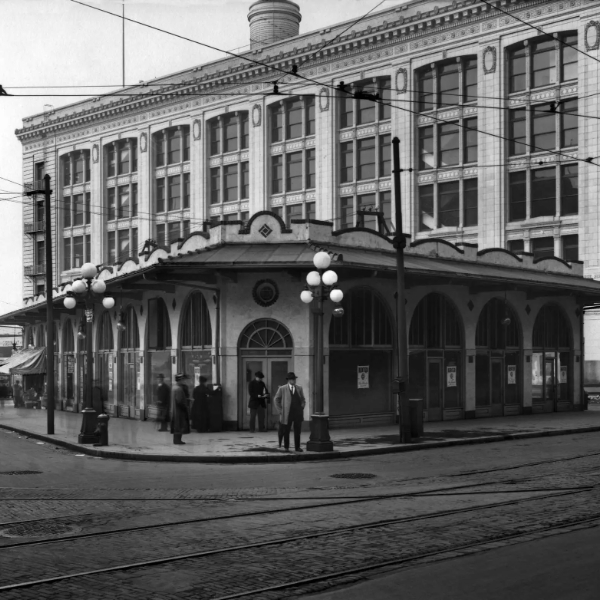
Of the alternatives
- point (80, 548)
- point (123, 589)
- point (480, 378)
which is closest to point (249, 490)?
point (80, 548)

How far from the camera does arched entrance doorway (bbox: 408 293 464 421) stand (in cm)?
3072

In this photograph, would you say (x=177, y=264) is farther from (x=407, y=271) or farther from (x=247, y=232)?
A: (x=407, y=271)

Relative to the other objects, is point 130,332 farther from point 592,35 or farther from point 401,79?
point 592,35

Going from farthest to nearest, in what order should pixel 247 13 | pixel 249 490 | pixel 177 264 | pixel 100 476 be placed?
pixel 247 13, pixel 177 264, pixel 100 476, pixel 249 490

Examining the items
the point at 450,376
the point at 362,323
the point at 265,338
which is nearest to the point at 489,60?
the point at 450,376

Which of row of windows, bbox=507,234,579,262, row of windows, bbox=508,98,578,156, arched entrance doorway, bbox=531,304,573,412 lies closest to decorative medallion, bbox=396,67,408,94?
row of windows, bbox=508,98,578,156

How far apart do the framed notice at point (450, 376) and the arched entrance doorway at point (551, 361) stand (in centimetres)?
470

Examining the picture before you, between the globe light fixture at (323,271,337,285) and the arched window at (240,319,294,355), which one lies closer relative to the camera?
the globe light fixture at (323,271,337,285)

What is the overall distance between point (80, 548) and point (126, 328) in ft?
80.0

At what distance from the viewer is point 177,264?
25.8 m

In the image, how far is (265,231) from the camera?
2822cm

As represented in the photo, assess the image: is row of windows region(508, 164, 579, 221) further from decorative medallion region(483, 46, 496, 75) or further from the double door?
the double door

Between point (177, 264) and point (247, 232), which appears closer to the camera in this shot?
point (177, 264)

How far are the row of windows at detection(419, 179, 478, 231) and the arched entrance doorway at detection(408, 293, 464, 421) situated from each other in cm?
2220
